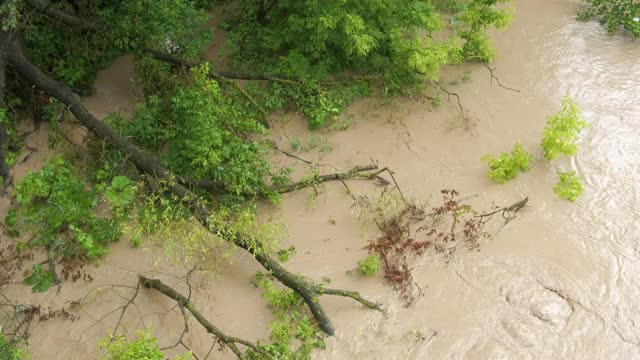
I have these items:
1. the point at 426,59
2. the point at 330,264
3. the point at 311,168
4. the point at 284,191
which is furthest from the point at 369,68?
the point at 330,264

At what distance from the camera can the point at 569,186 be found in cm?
619

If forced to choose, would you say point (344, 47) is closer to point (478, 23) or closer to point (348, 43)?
point (348, 43)

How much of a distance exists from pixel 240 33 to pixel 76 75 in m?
2.21

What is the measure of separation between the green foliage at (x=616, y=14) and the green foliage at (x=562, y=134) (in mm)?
2587

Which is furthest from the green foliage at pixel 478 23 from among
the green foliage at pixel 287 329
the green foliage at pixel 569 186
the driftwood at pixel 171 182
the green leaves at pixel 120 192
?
the green leaves at pixel 120 192

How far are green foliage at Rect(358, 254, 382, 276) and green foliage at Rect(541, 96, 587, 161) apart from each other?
2.33m

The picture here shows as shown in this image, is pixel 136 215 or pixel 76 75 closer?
pixel 136 215

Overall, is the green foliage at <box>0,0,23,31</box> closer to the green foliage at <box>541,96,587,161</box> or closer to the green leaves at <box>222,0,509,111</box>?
the green leaves at <box>222,0,509,111</box>

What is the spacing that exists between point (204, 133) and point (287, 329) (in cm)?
231

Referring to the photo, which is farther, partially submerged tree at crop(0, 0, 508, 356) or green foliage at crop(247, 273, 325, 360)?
partially submerged tree at crop(0, 0, 508, 356)

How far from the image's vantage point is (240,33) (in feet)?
26.5

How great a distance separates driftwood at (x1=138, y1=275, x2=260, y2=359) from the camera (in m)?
5.07

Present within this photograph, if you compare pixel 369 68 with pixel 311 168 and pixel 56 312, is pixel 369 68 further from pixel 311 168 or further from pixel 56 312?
pixel 56 312

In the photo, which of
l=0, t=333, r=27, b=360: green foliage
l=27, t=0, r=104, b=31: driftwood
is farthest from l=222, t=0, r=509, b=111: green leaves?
l=0, t=333, r=27, b=360: green foliage
